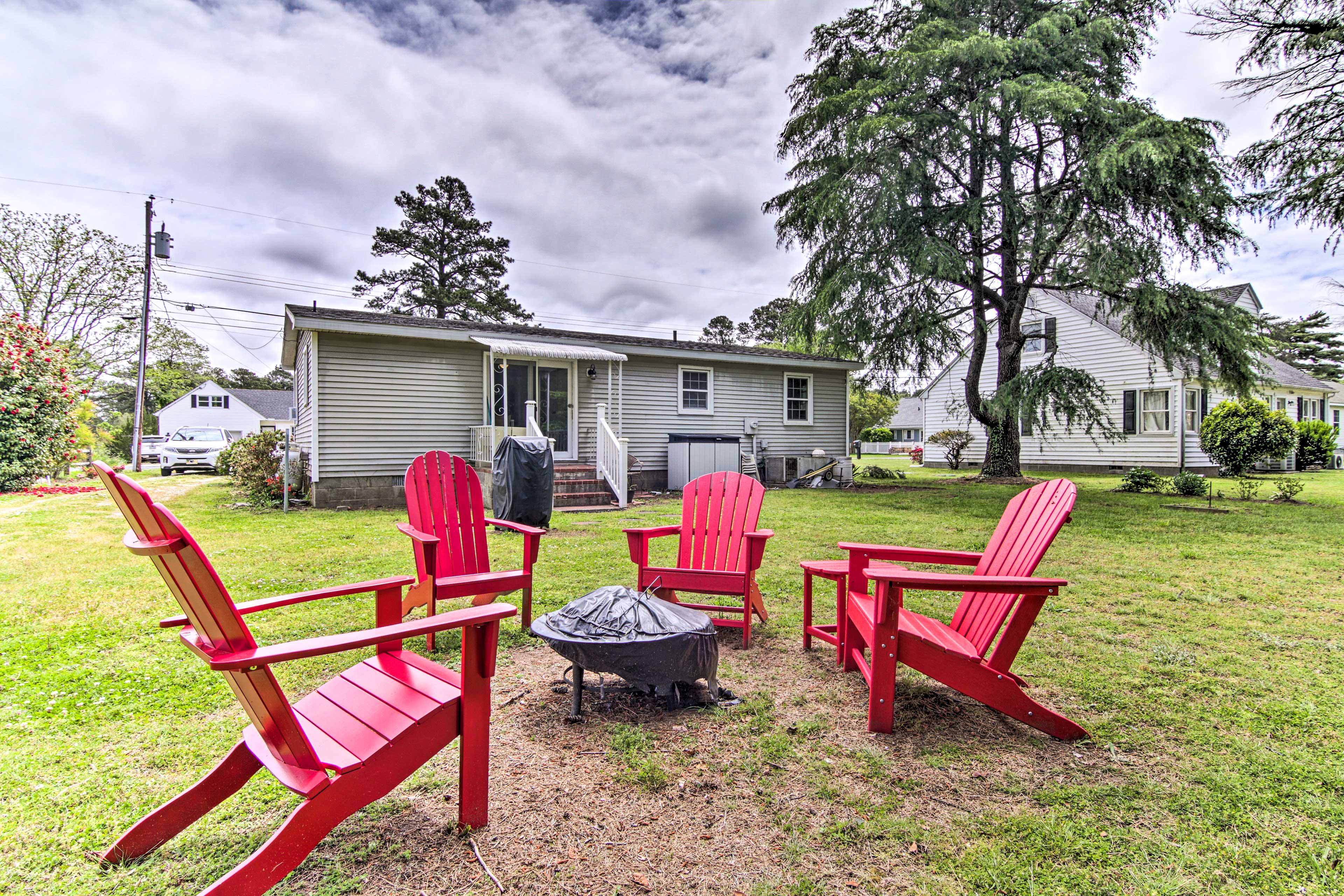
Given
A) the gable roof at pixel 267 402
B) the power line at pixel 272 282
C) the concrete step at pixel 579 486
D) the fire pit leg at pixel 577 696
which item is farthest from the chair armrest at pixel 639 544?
the gable roof at pixel 267 402

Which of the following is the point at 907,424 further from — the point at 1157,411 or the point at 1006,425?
the point at 1006,425

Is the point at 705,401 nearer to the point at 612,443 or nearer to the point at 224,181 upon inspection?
the point at 612,443

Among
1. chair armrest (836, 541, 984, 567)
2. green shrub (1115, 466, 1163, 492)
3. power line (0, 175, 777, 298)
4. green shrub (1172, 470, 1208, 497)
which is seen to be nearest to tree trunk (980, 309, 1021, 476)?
green shrub (1115, 466, 1163, 492)

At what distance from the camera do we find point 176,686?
2842mm

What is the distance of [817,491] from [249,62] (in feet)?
42.3

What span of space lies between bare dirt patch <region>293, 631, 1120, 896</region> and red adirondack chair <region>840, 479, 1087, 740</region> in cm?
17

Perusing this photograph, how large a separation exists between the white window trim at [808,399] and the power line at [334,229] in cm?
1795

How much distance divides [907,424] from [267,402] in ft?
168

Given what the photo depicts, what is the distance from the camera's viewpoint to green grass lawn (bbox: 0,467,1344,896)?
65.3 inches

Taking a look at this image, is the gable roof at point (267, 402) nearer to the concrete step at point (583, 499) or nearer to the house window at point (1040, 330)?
the concrete step at point (583, 499)

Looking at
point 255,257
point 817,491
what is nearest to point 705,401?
point 817,491

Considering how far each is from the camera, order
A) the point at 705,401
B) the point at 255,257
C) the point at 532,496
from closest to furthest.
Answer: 1. the point at 532,496
2. the point at 705,401
3. the point at 255,257

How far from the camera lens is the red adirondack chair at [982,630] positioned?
232 centimetres

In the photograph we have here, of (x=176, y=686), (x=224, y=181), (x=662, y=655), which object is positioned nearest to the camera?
(x=662, y=655)
